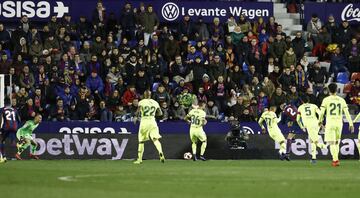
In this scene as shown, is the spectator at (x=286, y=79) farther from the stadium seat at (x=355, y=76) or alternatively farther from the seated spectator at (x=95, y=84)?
the seated spectator at (x=95, y=84)

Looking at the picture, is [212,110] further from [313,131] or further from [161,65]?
[313,131]

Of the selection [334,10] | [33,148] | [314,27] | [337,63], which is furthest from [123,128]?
[334,10]

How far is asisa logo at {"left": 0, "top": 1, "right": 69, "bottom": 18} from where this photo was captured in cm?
3716

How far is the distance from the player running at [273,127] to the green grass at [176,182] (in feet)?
23.0

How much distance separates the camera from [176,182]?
1906cm

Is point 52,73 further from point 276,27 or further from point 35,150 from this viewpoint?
point 276,27

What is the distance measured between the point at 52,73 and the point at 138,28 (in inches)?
172

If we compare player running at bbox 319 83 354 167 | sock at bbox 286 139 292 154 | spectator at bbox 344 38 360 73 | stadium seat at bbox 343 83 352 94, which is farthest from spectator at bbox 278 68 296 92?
player running at bbox 319 83 354 167

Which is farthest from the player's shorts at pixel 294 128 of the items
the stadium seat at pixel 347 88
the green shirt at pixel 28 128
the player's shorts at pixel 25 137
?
the player's shorts at pixel 25 137

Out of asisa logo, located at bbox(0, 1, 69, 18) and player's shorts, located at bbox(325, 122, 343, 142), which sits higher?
asisa logo, located at bbox(0, 1, 69, 18)

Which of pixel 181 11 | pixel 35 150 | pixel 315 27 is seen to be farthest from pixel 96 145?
pixel 315 27

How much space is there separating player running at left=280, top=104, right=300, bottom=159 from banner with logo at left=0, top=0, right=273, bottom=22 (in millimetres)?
6319

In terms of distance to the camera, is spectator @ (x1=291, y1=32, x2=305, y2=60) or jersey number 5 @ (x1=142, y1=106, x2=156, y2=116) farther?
spectator @ (x1=291, y1=32, x2=305, y2=60)

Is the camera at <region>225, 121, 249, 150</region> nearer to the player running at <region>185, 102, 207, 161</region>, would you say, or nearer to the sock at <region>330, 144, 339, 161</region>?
the player running at <region>185, 102, 207, 161</region>
